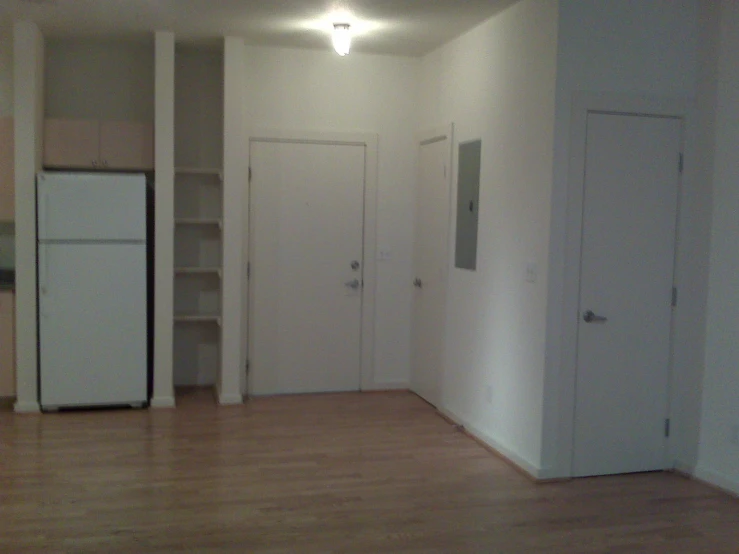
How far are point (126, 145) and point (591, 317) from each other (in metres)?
3.53

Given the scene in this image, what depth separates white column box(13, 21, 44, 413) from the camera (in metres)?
5.27

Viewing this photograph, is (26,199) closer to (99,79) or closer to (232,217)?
(99,79)

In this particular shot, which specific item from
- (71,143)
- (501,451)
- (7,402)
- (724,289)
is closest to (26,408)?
(7,402)

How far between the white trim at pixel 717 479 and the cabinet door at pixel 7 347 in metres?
4.58

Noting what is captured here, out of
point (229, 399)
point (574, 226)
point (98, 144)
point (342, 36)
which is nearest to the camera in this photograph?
point (574, 226)

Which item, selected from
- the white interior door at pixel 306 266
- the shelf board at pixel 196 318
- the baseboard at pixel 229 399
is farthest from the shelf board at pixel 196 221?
the baseboard at pixel 229 399

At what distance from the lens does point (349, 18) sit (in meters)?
4.86

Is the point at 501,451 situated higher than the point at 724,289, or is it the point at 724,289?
the point at 724,289

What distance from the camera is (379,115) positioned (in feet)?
19.9

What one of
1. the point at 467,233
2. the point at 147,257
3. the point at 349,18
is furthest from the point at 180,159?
the point at 467,233

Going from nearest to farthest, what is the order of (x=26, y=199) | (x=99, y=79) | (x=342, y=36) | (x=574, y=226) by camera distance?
(x=574, y=226) < (x=342, y=36) < (x=26, y=199) < (x=99, y=79)

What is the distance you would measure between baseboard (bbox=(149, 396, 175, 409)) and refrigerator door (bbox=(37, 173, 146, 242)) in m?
1.18

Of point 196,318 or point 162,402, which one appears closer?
point 162,402

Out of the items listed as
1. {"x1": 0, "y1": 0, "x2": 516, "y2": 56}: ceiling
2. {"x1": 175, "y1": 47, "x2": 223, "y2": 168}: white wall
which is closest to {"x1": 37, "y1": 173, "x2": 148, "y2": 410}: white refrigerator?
{"x1": 175, "y1": 47, "x2": 223, "y2": 168}: white wall
